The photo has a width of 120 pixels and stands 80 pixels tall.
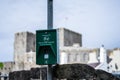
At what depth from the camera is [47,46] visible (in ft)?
20.5

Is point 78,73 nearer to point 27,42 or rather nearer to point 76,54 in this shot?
point 76,54

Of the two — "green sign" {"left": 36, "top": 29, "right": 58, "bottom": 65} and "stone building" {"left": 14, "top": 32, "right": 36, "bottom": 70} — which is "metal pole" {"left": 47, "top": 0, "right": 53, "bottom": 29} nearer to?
"green sign" {"left": 36, "top": 29, "right": 58, "bottom": 65}

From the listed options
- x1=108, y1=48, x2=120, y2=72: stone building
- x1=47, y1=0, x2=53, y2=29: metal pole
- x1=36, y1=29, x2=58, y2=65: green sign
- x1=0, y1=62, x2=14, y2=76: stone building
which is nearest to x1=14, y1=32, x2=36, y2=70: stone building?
x1=0, y1=62, x2=14, y2=76: stone building

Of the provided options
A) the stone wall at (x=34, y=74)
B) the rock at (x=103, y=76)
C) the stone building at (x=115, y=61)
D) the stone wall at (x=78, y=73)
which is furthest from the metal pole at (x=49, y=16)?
the stone building at (x=115, y=61)

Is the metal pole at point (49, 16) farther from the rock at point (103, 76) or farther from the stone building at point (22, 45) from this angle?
the stone building at point (22, 45)

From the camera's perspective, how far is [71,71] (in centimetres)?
793

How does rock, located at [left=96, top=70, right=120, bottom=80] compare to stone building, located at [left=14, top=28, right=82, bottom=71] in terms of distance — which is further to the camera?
stone building, located at [left=14, top=28, right=82, bottom=71]

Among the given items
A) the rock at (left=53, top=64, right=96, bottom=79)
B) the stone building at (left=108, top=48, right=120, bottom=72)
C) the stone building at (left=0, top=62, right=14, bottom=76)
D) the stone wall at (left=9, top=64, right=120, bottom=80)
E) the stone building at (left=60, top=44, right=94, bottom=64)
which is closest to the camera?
the stone wall at (left=9, top=64, right=120, bottom=80)

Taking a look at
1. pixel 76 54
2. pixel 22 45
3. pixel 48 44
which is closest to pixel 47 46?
pixel 48 44

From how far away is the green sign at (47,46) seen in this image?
245 inches

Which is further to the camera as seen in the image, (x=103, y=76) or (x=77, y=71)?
(x=103, y=76)

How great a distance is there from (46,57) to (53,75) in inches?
26.1

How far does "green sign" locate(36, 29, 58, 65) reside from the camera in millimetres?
6232

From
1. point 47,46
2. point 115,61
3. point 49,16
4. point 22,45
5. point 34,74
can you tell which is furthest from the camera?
point 22,45
